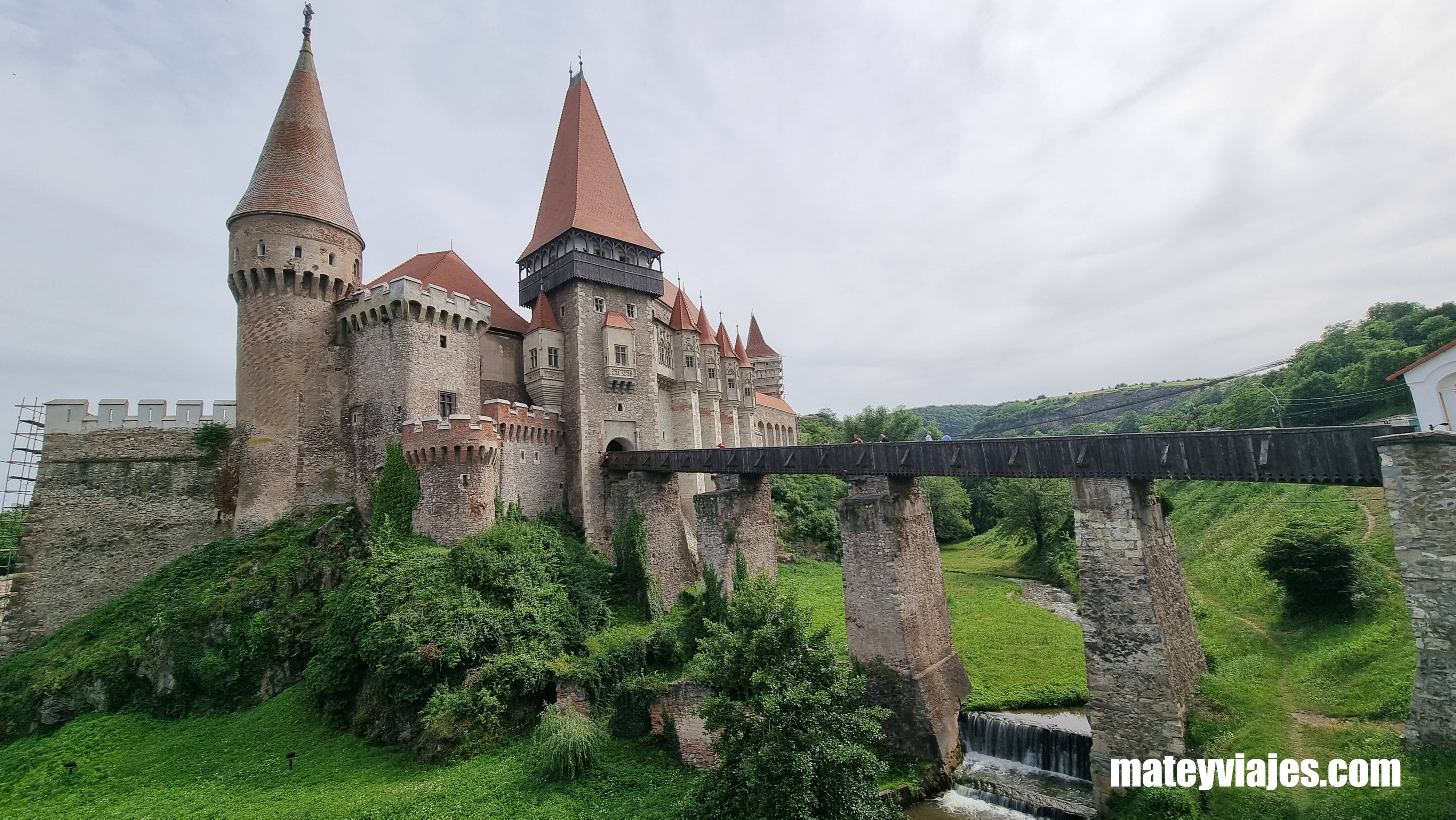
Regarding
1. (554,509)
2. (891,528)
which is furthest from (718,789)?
(554,509)

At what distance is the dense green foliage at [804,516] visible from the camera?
3731 centimetres

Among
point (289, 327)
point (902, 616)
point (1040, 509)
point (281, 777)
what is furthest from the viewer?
point (1040, 509)

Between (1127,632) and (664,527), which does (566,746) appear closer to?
(664,527)

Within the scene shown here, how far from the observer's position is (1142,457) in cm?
1122

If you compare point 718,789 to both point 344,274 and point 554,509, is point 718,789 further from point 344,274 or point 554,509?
point 344,274

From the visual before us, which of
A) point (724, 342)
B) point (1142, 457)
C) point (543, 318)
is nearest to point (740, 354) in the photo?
point (724, 342)

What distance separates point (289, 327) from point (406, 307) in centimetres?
453

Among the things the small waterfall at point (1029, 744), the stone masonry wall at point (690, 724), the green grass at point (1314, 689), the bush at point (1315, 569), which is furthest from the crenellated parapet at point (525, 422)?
the bush at point (1315, 569)

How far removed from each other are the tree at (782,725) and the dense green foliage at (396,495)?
43.1 feet

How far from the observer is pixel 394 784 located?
1338 centimetres

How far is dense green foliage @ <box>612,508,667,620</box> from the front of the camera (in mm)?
21375

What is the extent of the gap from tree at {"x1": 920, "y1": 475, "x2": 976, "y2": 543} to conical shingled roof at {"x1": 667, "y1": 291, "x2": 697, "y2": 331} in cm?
2306

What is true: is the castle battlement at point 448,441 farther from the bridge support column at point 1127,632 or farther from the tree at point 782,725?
the bridge support column at point 1127,632

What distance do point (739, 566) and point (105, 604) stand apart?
65.9 ft
